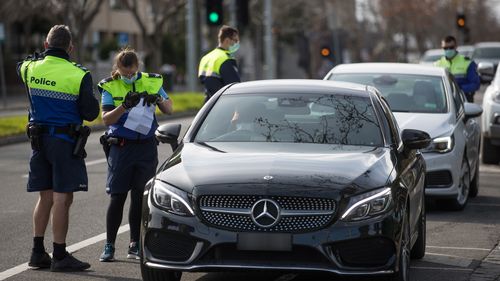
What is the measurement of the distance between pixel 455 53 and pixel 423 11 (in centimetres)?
6073

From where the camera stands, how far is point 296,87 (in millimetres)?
8805

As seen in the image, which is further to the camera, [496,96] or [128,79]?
[496,96]

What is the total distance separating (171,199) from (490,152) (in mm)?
10834

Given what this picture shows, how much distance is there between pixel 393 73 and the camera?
13523 millimetres

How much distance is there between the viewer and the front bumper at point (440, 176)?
12.0 metres

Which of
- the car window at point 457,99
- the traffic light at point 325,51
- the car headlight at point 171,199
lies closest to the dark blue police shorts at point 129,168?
the car headlight at point 171,199

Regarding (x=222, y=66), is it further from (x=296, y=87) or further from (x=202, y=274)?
(x=202, y=274)

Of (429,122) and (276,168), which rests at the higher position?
(276,168)

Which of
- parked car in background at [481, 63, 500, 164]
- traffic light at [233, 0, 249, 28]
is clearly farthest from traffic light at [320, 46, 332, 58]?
parked car in background at [481, 63, 500, 164]

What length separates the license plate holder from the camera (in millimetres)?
6938

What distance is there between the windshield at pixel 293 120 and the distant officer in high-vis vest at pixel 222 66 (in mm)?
5691

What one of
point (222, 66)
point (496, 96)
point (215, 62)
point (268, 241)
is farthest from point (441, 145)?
point (268, 241)

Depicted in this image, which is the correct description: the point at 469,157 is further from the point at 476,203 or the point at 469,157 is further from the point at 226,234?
the point at 226,234

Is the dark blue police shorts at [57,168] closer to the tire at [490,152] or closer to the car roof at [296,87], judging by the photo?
the car roof at [296,87]
